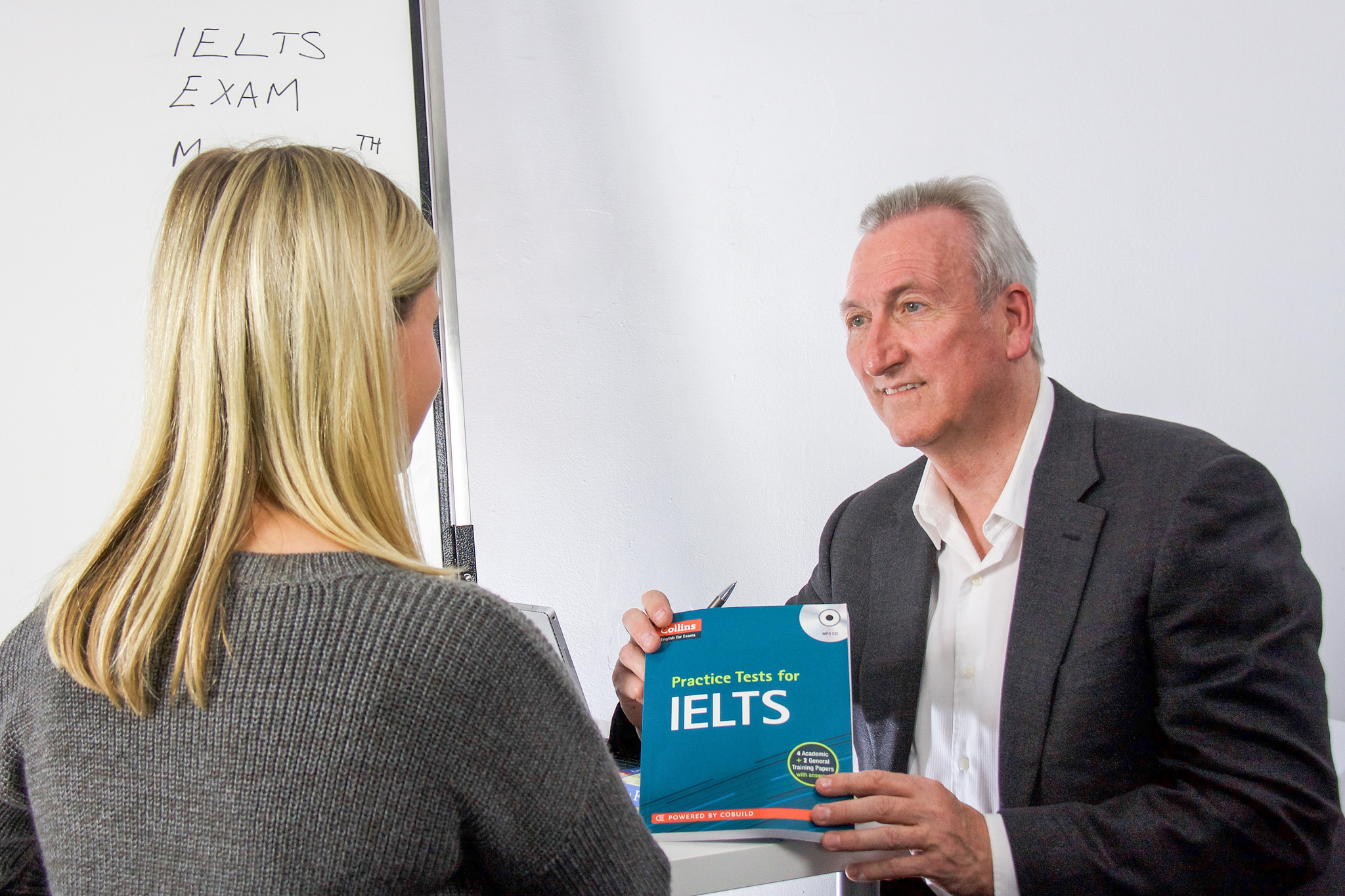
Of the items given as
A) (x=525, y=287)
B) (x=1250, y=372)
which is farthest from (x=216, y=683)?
(x=1250, y=372)

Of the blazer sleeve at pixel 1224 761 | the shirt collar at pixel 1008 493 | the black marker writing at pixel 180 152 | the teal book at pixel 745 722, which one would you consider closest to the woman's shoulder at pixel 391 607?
the teal book at pixel 745 722

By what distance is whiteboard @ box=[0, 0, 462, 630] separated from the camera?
4.78 feet

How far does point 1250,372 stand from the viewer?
5.23ft

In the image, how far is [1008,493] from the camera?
1.30 m

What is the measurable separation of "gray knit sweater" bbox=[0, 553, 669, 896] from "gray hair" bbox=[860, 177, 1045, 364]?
1.00 metres

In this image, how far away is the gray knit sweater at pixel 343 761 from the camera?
0.60m

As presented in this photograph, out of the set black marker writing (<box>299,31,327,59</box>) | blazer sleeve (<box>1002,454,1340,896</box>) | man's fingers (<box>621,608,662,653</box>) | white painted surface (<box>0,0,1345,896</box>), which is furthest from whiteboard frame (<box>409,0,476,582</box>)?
A: blazer sleeve (<box>1002,454,1340,896</box>)

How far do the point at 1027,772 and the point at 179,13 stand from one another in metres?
1.76

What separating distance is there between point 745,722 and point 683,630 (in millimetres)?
128

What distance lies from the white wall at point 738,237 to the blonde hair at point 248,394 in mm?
1106

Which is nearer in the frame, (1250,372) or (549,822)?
(549,822)

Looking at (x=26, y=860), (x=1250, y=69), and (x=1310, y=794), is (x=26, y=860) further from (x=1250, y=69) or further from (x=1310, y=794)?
(x=1250, y=69)

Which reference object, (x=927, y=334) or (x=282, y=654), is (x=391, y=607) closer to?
(x=282, y=654)

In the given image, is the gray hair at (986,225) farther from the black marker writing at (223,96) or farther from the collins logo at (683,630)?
the black marker writing at (223,96)
